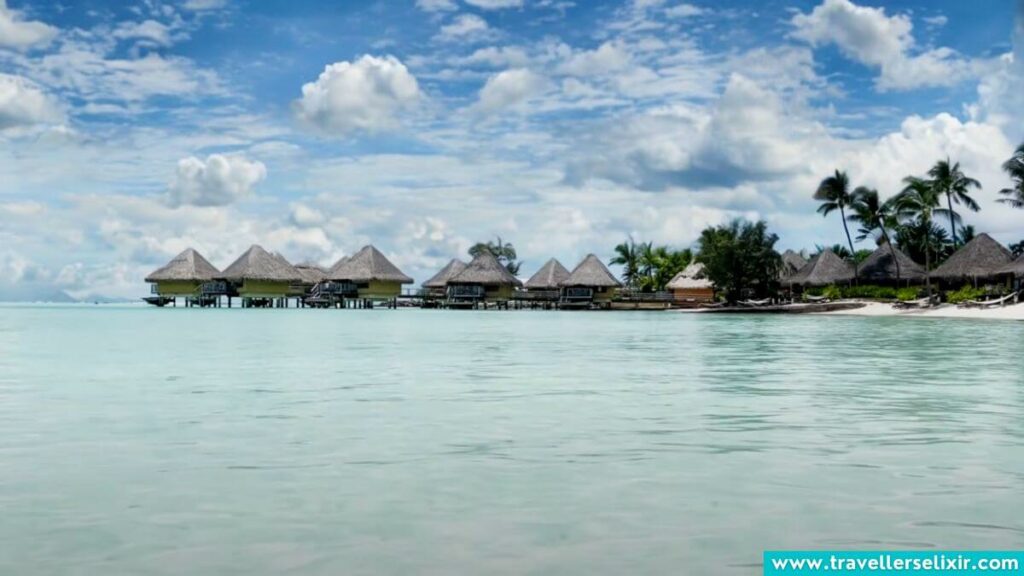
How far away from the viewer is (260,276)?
2269 inches

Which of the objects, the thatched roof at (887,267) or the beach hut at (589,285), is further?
the beach hut at (589,285)

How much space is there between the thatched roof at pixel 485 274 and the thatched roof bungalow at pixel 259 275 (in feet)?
36.1

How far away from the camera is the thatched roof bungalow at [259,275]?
190ft

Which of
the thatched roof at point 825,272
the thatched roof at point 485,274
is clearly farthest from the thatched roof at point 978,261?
the thatched roof at point 485,274

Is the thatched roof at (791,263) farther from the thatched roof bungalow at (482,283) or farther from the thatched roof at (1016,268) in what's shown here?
the thatched roof at (1016,268)

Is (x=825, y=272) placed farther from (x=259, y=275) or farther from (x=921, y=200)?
(x=259, y=275)

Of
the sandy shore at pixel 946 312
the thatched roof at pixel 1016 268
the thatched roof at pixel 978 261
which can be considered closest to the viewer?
the sandy shore at pixel 946 312

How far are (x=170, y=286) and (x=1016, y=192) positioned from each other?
47.5m

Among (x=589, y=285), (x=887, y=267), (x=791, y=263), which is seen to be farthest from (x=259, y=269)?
(x=887, y=267)

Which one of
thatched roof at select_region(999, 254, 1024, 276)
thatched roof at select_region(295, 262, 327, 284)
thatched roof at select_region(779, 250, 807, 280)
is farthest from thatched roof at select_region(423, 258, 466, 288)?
thatched roof at select_region(999, 254, 1024, 276)

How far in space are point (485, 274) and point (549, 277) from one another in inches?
165

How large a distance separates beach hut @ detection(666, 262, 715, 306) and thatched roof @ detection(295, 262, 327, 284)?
22.7 meters

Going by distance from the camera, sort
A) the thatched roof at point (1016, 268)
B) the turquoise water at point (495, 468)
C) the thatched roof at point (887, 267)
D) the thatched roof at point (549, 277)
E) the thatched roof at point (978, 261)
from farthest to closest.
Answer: the thatched roof at point (549, 277), the thatched roof at point (887, 267), the thatched roof at point (978, 261), the thatched roof at point (1016, 268), the turquoise water at point (495, 468)

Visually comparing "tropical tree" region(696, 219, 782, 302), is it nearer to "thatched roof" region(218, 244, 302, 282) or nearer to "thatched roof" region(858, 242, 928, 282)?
"thatched roof" region(858, 242, 928, 282)
